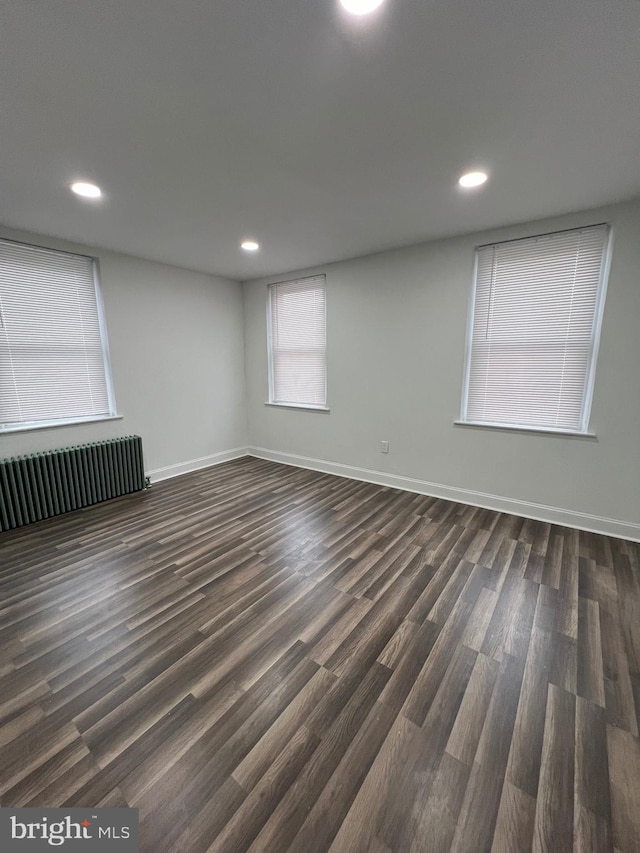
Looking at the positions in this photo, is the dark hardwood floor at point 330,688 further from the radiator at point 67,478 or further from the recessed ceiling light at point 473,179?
the recessed ceiling light at point 473,179

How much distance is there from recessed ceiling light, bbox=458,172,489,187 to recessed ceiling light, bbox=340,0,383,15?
→ 4.22 ft

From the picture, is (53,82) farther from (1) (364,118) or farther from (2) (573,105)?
(2) (573,105)

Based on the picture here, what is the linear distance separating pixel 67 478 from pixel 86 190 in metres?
2.52

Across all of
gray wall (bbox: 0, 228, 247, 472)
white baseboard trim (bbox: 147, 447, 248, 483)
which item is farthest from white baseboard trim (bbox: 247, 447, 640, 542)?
gray wall (bbox: 0, 228, 247, 472)

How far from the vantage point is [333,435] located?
14.6 ft

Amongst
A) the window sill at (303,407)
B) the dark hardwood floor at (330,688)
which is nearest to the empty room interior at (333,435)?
the dark hardwood floor at (330,688)

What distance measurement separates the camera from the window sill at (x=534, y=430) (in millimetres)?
2896

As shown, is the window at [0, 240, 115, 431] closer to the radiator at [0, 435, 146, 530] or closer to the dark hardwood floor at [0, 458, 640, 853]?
the radiator at [0, 435, 146, 530]

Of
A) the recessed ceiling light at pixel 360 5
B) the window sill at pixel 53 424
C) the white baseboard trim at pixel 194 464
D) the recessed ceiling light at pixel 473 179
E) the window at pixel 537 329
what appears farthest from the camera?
the white baseboard trim at pixel 194 464

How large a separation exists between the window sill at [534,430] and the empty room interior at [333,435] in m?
0.02

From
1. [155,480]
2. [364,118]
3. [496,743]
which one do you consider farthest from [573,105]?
[155,480]

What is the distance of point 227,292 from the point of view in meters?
4.85

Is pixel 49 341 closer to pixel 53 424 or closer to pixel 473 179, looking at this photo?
pixel 53 424

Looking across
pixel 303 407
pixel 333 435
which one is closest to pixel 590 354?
pixel 333 435
